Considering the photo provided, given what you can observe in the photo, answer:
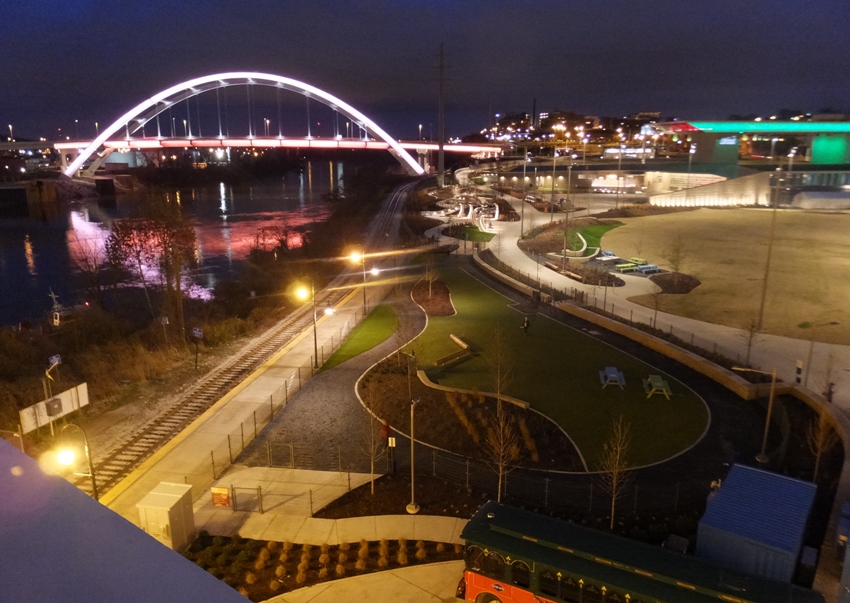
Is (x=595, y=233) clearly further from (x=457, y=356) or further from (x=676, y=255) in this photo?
(x=457, y=356)

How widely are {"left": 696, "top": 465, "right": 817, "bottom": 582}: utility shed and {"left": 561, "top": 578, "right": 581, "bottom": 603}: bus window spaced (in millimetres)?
2370

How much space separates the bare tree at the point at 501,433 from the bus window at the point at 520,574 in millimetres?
2611

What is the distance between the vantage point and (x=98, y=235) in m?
56.3

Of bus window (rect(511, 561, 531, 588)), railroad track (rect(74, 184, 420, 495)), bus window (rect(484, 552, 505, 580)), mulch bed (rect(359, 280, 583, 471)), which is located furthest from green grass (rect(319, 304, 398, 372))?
bus window (rect(511, 561, 531, 588))

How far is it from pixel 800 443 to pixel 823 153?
7481 centimetres

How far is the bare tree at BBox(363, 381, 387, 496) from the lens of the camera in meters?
12.7

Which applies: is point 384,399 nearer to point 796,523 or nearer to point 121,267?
point 796,523

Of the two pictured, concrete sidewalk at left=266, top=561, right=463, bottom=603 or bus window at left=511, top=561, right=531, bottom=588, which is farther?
concrete sidewalk at left=266, top=561, right=463, bottom=603

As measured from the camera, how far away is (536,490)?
12586 millimetres

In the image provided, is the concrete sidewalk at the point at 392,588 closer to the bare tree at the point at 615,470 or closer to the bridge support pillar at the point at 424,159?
the bare tree at the point at 615,470

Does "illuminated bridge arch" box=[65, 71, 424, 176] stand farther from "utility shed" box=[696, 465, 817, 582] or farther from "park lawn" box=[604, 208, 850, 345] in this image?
"utility shed" box=[696, 465, 817, 582]

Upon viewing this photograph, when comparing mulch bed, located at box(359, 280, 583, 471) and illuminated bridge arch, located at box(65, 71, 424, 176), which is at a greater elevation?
illuminated bridge arch, located at box(65, 71, 424, 176)

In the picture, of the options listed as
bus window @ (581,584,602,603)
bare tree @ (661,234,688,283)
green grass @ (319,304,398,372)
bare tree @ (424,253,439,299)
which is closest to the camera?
bus window @ (581,584,602,603)

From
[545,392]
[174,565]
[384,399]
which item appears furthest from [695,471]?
[174,565]
